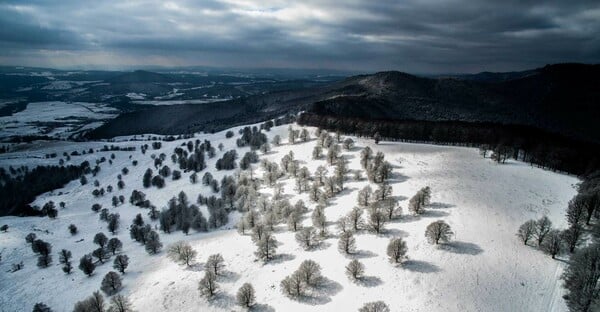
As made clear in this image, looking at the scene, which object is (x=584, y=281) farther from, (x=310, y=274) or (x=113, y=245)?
(x=113, y=245)

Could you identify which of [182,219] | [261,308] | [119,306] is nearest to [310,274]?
[261,308]

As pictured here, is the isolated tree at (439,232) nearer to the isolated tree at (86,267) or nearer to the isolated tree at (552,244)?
the isolated tree at (552,244)

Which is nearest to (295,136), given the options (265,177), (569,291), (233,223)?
(265,177)

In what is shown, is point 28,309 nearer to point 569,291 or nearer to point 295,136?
point 569,291

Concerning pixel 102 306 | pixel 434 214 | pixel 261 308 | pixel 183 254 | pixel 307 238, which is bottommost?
pixel 102 306

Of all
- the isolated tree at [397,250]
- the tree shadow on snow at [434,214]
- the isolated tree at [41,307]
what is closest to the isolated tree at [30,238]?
the isolated tree at [41,307]
